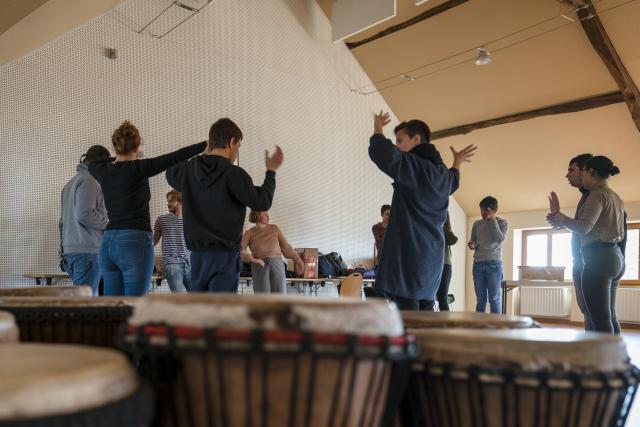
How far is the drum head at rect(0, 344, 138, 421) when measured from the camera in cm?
63

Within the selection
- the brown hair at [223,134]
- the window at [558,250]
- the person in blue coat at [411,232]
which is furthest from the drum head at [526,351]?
the window at [558,250]

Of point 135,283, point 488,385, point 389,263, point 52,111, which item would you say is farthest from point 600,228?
point 52,111

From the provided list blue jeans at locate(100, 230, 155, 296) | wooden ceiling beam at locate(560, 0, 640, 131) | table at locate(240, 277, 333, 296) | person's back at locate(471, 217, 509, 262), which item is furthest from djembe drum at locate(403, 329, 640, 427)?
wooden ceiling beam at locate(560, 0, 640, 131)

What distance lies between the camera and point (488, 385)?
3.22 ft

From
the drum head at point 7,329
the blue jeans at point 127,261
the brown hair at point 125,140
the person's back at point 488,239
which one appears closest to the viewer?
the drum head at point 7,329

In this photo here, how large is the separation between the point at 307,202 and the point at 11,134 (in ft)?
12.6

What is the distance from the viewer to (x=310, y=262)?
7.35 m

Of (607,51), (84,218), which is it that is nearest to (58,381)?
(84,218)

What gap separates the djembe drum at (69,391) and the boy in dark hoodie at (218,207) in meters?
1.53

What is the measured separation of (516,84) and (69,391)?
8210 millimetres

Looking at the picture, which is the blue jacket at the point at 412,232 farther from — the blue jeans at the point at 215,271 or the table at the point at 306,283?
the table at the point at 306,283

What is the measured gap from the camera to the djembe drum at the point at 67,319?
120cm

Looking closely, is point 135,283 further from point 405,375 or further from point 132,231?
point 405,375

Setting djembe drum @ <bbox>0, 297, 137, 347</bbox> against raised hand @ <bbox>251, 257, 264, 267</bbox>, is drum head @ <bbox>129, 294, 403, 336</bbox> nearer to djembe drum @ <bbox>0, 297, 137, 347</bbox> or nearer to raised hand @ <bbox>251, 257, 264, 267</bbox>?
djembe drum @ <bbox>0, 297, 137, 347</bbox>
